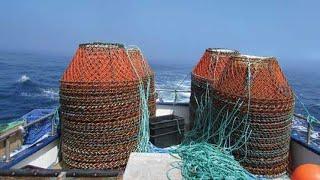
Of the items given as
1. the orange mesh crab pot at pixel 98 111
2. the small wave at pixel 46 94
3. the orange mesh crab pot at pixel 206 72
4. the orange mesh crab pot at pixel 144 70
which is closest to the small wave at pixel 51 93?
the small wave at pixel 46 94

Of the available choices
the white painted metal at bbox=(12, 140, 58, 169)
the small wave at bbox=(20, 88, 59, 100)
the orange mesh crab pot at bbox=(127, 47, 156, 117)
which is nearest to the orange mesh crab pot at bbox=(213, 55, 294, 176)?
the orange mesh crab pot at bbox=(127, 47, 156, 117)

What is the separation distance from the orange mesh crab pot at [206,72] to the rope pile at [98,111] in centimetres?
196

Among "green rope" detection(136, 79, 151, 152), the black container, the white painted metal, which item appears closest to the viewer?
the white painted metal

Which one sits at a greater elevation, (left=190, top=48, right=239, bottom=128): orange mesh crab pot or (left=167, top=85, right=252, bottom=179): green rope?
(left=190, top=48, right=239, bottom=128): orange mesh crab pot

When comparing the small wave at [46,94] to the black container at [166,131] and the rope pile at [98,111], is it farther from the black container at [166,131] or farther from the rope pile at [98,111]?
the rope pile at [98,111]

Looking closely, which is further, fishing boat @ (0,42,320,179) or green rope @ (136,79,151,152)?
green rope @ (136,79,151,152)

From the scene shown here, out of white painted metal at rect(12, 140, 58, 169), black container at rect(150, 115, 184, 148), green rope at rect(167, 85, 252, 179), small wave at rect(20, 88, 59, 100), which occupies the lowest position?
small wave at rect(20, 88, 59, 100)

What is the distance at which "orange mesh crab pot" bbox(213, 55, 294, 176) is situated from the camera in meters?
5.86

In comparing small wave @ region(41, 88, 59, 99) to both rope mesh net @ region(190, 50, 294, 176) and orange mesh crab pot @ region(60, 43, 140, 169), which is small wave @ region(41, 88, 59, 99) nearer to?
orange mesh crab pot @ region(60, 43, 140, 169)

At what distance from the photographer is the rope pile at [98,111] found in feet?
19.5

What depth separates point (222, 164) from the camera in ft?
15.9

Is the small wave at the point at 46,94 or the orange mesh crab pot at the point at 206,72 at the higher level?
the orange mesh crab pot at the point at 206,72

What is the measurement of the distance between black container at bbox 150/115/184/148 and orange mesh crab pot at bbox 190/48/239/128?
55 cm

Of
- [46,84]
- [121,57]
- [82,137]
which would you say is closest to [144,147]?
[82,137]
